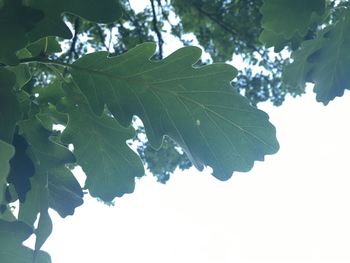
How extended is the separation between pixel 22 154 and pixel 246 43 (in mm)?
3659

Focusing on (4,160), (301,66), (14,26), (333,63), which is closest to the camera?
(4,160)

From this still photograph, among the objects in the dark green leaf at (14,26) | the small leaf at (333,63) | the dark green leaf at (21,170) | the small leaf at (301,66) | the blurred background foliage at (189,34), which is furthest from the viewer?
the blurred background foliage at (189,34)

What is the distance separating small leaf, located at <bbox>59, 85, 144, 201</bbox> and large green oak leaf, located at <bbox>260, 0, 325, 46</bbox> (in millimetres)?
392

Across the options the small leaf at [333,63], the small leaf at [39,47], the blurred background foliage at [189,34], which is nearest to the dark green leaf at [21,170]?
the small leaf at [39,47]

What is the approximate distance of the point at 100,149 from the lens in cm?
128

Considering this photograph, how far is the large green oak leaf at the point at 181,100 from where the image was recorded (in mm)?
1158

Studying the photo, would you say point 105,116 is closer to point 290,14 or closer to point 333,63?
point 290,14

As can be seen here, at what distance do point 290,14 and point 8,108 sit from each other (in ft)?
1.92

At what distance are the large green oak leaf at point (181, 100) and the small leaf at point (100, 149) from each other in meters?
0.08

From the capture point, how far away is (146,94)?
3.82ft

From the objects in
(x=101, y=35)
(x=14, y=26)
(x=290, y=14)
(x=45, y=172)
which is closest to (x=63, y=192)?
(x=45, y=172)

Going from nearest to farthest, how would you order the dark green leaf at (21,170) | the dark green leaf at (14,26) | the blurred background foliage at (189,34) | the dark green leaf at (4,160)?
1. the dark green leaf at (4,160)
2. the dark green leaf at (14,26)
3. the dark green leaf at (21,170)
4. the blurred background foliage at (189,34)

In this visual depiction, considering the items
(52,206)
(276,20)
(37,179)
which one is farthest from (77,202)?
(276,20)

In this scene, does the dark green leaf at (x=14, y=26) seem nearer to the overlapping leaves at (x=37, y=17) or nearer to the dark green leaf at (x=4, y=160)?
the overlapping leaves at (x=37, y=17)
